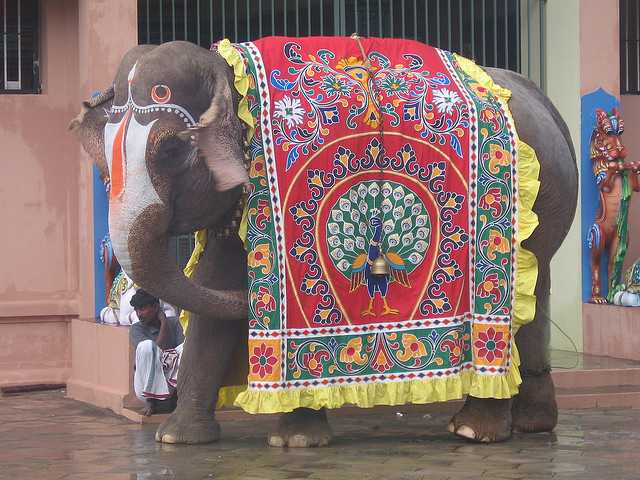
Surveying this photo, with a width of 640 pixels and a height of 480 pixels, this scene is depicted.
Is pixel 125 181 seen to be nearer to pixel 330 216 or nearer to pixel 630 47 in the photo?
pixel 330 216

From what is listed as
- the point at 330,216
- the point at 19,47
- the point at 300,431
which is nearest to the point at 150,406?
the point at 300,431

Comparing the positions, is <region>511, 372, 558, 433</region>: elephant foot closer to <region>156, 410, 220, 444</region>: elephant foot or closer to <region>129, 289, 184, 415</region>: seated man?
<region>156, 410, 220, 444</region>: elephant foot

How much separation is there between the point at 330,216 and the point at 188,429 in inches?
53.1

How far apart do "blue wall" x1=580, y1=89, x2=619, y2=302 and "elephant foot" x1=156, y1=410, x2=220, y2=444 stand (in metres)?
4.07

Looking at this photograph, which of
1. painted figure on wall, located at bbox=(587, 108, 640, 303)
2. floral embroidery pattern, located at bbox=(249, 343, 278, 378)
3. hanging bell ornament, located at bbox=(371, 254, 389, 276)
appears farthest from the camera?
painted figure on wall, located at bbox=(587, 108, 640, 303)

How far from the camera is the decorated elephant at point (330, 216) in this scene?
7938mm

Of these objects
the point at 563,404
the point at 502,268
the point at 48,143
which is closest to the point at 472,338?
the point at 502,268

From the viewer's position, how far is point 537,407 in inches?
354

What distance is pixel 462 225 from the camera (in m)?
8.49

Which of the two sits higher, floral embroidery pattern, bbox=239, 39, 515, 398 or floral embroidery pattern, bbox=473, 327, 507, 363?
floral embroidery pattern, bbox=239, 39, 515, 398

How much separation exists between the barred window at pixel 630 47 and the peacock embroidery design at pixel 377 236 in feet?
15.4

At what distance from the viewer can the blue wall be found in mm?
11797

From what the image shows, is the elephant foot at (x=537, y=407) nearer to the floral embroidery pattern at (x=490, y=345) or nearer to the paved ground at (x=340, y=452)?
the paved ground at (x=340, y=452)

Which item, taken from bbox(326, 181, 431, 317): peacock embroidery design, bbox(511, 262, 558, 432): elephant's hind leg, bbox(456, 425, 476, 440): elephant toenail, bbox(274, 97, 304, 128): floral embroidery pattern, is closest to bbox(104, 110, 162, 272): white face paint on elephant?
bbox(274, 97, 304, 128): floral embroidery pattern
